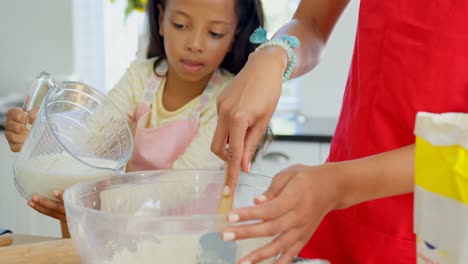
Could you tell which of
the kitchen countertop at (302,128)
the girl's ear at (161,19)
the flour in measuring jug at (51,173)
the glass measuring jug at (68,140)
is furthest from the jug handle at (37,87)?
the kitchen countertop at (302,128)

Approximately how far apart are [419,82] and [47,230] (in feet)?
6.25

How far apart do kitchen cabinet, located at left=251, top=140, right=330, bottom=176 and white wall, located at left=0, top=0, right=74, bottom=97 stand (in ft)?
3.40

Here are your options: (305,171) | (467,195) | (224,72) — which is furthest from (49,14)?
(467,195)

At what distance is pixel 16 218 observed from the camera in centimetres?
244

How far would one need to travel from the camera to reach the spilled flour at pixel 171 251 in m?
0.63

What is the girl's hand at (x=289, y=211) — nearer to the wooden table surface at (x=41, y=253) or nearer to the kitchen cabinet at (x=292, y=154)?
the wooden table surface at (x=41, y=253)

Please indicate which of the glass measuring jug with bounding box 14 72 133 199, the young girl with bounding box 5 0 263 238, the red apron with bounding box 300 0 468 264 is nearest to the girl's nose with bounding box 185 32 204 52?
the young girl with bounding box 5 0 263 238

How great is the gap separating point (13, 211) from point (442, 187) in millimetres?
2281

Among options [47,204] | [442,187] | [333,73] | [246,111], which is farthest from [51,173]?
[333,73]

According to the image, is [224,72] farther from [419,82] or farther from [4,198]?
[4,198]

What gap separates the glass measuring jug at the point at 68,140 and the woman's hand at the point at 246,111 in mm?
235

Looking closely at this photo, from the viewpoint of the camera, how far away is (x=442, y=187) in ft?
1.41

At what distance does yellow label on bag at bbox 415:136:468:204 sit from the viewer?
413 mm

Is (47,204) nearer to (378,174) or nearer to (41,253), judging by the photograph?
(41,253)
